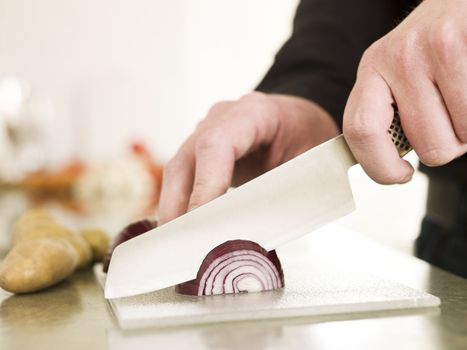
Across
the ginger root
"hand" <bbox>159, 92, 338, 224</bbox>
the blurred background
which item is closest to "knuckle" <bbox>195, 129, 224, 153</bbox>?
"hand" <bbox>159, 92, 338, 224</bbox>

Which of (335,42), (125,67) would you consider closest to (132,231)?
(335,42)

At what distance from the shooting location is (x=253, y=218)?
35.9 inches

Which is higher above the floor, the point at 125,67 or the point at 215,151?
the point at 215,151

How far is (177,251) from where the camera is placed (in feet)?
2.94

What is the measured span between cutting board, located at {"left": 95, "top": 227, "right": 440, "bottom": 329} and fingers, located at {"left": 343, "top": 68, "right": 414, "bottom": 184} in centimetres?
15

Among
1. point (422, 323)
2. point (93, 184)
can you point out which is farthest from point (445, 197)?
point (93, 184)

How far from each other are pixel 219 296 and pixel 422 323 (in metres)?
0.24

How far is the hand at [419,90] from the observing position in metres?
0.79

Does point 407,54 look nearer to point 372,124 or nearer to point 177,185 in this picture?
point 372,124

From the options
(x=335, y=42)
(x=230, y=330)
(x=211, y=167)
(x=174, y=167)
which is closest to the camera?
(x=230, y=330)

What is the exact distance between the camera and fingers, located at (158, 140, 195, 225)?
3.58ft

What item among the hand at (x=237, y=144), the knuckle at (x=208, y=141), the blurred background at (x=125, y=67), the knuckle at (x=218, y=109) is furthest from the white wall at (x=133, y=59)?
the knuckle at (x=208, y=141)

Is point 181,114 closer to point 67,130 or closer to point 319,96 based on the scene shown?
point 67,130

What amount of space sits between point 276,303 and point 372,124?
0.73ft
